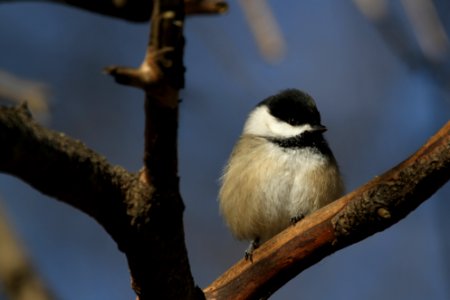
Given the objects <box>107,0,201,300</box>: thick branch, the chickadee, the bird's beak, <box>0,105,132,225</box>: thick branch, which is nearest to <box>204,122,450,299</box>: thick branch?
<box>107,0,201,300</box>: thick branch

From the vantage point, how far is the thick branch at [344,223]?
1922 millimetres

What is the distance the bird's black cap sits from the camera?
359cm

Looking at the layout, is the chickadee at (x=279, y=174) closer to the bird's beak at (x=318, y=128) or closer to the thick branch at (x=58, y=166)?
the bird's beak at (x=318, y=128)

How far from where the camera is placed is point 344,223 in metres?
2.11

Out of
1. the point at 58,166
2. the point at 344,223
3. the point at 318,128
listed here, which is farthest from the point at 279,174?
the point at 58,166

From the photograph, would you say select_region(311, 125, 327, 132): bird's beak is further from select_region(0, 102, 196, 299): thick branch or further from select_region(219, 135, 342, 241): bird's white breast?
select_region(0, 102, 196, 299): thick branch

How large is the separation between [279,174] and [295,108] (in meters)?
0.47

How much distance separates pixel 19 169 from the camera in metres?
1.52

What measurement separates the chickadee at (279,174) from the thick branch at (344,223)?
93 cm

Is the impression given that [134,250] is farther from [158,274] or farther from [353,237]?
[353,237]

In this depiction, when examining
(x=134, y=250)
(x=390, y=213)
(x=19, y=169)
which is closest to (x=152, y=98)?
(x=19, y=169)

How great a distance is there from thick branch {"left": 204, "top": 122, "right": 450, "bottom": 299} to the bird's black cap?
4.41 feet

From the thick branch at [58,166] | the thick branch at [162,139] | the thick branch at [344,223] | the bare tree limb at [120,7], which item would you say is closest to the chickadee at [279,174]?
the thick branch at [344,223]

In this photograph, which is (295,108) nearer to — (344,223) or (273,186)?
(273,186)
